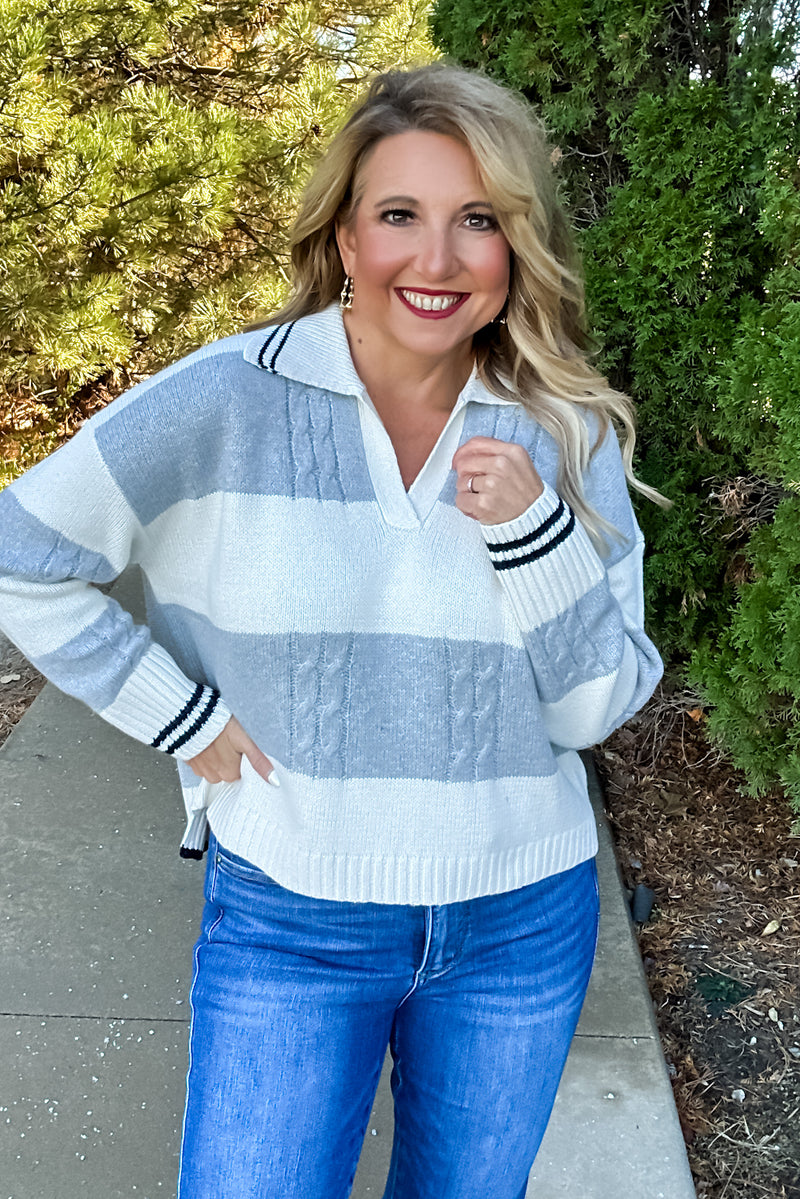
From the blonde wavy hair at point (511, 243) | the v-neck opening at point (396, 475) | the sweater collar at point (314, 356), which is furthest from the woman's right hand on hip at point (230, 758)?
the blonde wavy hair at point (511, 243)

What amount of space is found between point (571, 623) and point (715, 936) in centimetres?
147

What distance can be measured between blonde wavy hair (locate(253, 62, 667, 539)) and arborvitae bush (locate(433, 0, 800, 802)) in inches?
28.2

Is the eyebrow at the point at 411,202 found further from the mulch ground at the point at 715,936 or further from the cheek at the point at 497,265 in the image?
the mulch ground at the point at 715,936

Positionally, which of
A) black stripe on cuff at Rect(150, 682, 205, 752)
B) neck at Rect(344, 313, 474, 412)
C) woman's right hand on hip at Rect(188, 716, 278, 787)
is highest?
neck at Rect(344, 313, 474, 412)

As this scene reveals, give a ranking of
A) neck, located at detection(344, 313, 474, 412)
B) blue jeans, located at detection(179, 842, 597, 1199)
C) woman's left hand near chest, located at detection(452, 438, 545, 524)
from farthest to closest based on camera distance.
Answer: neck, located at detection(344, 313, 474, 412)
woman's left hand near chest, located at detection(452, 438, 545, 524)
blue jeans, located at detection(179, 842, 597, 1199)

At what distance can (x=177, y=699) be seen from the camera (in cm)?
178

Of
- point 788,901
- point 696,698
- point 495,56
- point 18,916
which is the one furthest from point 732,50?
point 18,916

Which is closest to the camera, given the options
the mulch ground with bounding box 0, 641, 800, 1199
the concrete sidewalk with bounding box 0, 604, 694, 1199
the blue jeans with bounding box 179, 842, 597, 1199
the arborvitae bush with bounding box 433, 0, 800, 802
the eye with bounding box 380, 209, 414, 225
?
the blue jeans with bounding box 179, 842, 597, 1199

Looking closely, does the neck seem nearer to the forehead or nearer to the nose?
the nose

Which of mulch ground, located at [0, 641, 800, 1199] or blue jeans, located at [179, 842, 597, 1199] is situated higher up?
blue jeans, located at [179, 842, 597, 1199]

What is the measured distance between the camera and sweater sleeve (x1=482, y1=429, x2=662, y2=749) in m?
1.70

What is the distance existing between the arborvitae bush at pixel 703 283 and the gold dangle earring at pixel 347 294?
43.0 inches

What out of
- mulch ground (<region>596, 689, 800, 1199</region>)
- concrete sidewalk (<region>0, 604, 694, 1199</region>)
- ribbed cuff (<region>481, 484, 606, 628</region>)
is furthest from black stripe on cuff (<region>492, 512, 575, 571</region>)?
mulch ground (<region>596, 689, 800, 1199</region>)

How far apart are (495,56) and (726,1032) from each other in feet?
10.0
